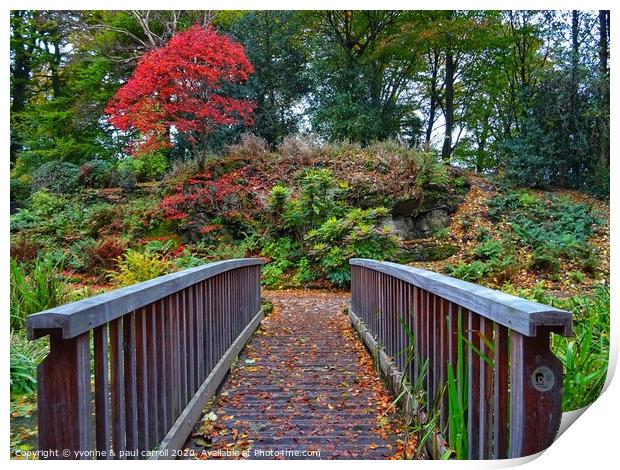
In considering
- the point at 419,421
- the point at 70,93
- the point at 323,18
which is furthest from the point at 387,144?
the point at 419,421

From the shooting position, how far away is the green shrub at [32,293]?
2697mm

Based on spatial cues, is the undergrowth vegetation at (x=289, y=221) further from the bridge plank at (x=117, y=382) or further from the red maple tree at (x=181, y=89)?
the bridge plank at (x=117, y=382)

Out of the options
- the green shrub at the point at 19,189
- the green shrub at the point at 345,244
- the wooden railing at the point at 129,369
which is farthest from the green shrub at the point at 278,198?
the wooden railing at the point at 129,369

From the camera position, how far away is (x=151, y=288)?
137cm

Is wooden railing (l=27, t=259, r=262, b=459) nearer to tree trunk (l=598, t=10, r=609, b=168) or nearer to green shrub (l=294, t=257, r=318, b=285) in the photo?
tree trunk (l=598, t=10, r=609, b=168)

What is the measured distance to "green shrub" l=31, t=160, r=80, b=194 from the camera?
4.03 metres

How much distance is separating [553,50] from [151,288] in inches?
197

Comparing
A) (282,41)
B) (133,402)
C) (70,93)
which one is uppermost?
(282,41)

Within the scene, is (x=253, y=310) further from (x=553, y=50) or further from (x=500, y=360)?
(x=553, y=50)

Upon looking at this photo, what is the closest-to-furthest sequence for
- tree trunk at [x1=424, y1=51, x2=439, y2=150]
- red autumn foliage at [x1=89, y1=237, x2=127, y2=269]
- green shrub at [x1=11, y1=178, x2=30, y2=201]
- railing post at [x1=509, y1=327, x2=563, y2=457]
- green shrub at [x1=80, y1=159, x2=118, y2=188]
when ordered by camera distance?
railing post at [x1=509, y1=327, x2=563, y2=457] → green shrub at [x1=11, y1=178, x2=30, y2=201] → red autumn foliage at [x1=89, y1=237, x2=127, y2=269] → tree trunk at [x1=424, y1=51, x2=439, y2=150] → green shrub at [x1=80, y1=159, x2=118, y2=188]

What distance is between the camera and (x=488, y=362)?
3.86ft

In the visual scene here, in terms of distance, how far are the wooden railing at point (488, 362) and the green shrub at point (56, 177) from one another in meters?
3.64

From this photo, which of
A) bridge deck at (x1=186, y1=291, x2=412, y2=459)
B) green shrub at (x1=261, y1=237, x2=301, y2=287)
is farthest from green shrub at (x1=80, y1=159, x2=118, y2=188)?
bridge deck at (x1=186, y1=291, x2=412, y2=459)

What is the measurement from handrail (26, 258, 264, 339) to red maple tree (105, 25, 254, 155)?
5.49 m
